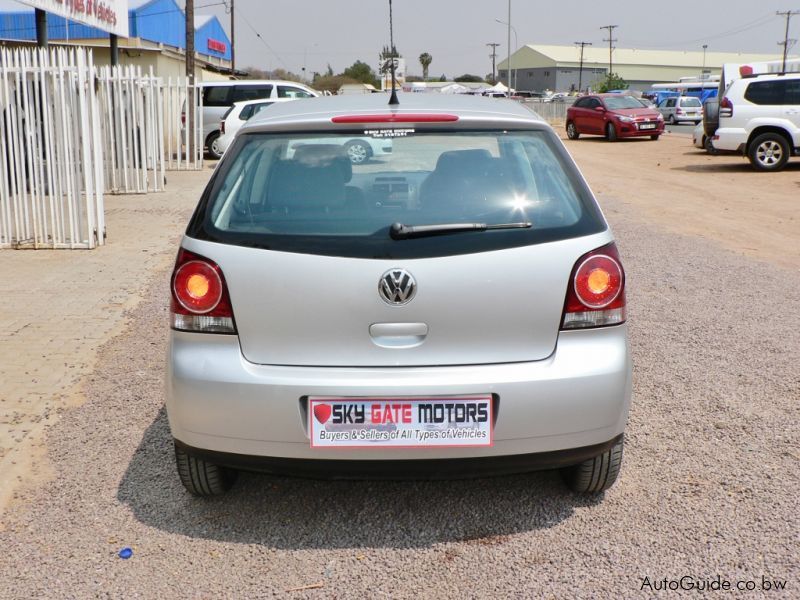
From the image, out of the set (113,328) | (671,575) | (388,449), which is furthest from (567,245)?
(113,328)

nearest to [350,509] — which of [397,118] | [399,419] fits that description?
[399,419]

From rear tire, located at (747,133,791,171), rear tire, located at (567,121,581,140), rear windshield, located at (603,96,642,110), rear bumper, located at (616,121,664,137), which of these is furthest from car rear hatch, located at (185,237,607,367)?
rear tire, located at (567,121,581,140)

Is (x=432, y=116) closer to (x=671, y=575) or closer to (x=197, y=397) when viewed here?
(x=197, y=397)

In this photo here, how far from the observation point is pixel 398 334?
10.3ft

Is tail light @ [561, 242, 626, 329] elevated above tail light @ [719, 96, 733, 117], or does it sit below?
below

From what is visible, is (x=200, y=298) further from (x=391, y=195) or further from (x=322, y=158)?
(x=391, y=195)

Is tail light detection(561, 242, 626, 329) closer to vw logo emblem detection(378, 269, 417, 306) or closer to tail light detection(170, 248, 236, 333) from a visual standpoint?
vw logo emblem detection(378, 269, 417, 306)

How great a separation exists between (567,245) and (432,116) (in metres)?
0.70

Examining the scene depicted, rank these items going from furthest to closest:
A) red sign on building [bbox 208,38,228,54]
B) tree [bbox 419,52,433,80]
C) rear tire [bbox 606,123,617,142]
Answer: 1. tree [bbox 419,52,433,80]
2. red sign on building [bbox 208,38,228,54]
3. rear tire [bbox 606,123,617,142]

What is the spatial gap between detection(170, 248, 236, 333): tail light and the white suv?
17405 millimetres

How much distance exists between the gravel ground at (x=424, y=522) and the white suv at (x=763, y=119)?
14810 mm

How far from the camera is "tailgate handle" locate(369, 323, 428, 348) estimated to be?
3.12 m

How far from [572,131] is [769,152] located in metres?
14.1

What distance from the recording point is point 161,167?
16.1m
